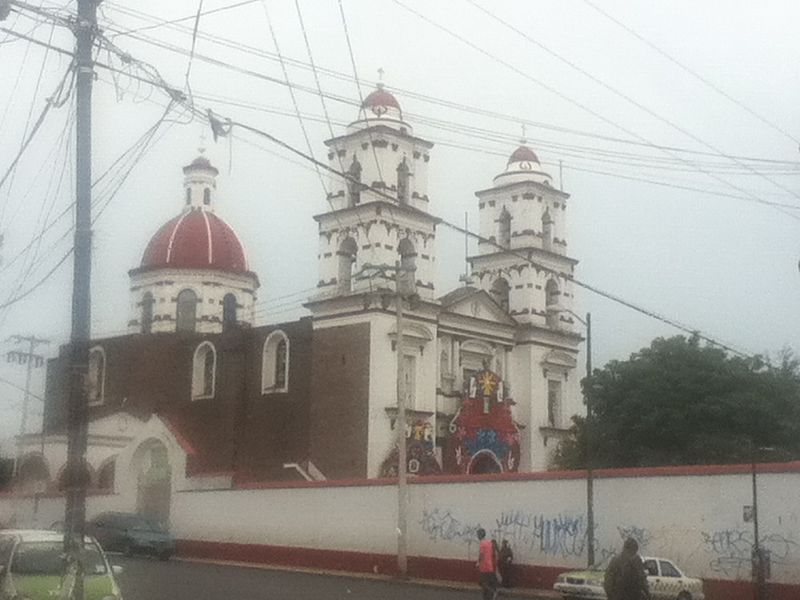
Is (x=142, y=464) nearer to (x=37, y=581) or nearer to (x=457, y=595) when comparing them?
(x=457, y=595)

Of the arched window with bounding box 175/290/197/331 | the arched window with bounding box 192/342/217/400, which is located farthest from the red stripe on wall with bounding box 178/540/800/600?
the arched window with bounding box 175/290/197/331

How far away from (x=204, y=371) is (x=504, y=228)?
14331 mm

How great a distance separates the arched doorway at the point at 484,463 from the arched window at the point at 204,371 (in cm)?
1134

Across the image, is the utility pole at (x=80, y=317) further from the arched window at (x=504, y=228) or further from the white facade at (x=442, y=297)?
the arched window at (x=504, y=228)

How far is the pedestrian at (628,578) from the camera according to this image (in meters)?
12.4

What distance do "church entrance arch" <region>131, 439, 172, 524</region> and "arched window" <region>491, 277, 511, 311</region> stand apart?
1677 centimetres

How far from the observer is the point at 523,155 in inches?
2200

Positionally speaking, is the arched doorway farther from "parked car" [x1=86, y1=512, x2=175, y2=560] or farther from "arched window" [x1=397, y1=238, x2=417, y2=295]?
"parked car" [x1=86, y1=512, x2=175, y2=560]

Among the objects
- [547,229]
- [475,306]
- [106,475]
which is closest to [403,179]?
[475,306]

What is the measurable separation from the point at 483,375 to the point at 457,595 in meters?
22.3

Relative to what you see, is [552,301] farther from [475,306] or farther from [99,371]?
[99,371]

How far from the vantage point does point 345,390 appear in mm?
45625

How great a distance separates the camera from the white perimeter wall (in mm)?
24891

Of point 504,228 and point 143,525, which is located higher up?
point 504,228
